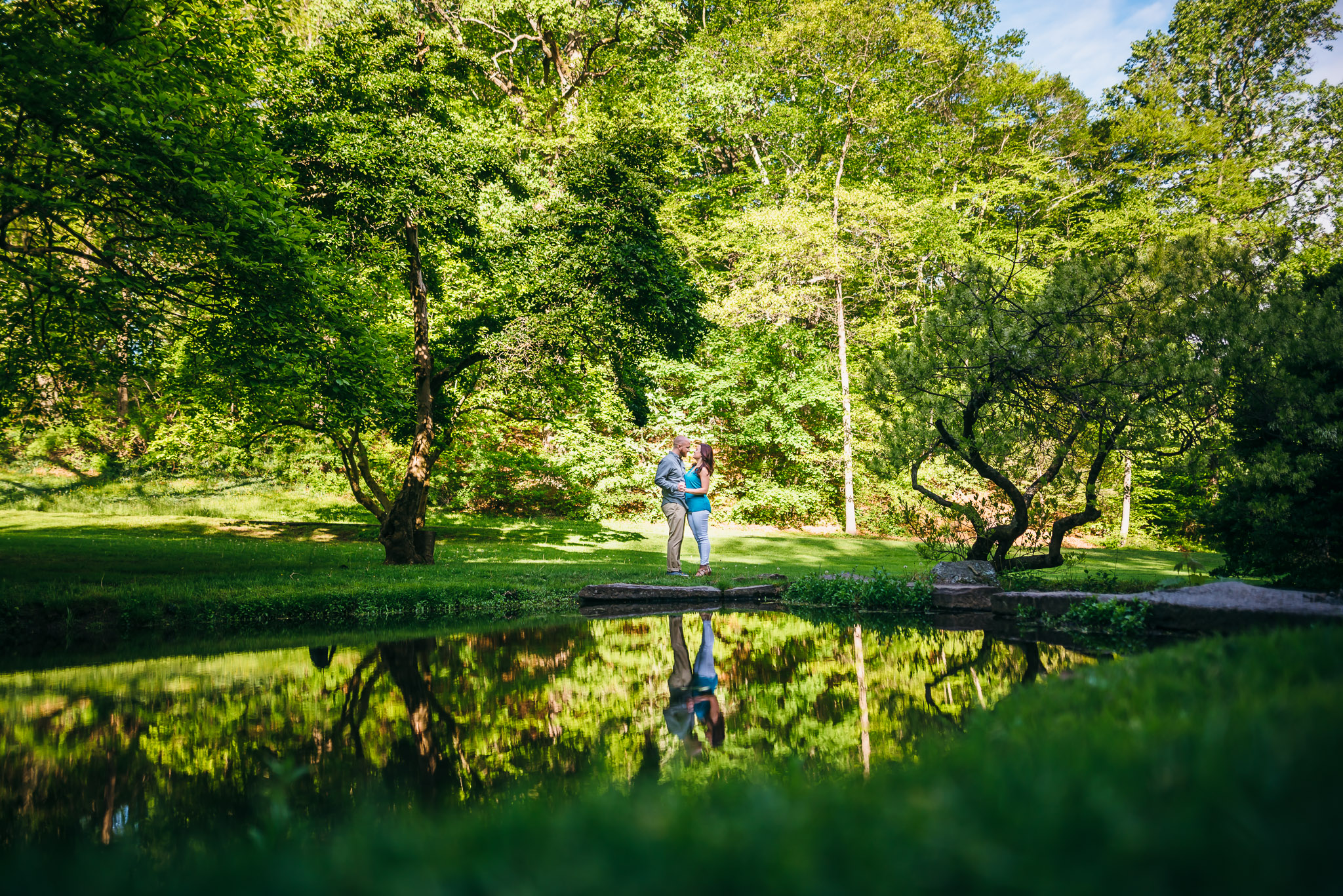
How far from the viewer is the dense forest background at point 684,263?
8.17 meters

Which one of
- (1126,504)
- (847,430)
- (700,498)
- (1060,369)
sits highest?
(847,430)

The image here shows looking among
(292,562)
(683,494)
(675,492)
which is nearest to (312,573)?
(292,562)

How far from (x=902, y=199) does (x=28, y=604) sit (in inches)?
993

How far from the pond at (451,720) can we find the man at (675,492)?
3.94 metres

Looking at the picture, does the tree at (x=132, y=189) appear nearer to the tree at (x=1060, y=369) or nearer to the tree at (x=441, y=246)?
the tree at (x=441, y=246)

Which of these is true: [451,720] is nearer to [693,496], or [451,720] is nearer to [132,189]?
[693,496]

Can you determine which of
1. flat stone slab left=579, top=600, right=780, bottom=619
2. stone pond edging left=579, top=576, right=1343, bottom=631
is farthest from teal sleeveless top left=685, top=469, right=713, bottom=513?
flat stone slab left=579, top=600, right=780, bottom=619

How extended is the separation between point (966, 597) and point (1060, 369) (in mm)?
3090

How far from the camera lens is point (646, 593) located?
9.68m

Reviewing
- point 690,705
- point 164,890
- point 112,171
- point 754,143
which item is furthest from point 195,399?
point 754,143

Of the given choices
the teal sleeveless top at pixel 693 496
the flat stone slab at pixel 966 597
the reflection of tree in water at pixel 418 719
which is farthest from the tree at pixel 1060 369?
the reflection of tree in water at pixel 418 719

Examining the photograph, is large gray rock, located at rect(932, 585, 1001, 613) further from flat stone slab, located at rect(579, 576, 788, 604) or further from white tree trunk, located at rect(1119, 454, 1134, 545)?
white tree trunk, located at rect(1119, 454, 1134, 545)

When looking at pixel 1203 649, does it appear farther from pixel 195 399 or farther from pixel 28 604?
pixel 195 399

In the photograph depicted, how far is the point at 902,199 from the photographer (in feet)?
80.2
